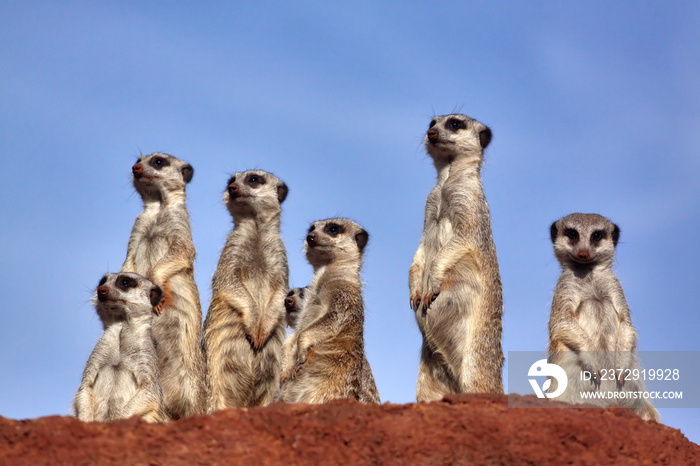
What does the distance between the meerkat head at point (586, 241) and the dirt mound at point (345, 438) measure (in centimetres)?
361

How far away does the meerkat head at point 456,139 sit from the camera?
10.6 metres

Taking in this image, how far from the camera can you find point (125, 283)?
9.55 m

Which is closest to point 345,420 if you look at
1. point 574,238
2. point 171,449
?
point 171,449

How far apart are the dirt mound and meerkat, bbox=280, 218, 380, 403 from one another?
2924mm

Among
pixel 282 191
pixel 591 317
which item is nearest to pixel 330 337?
pixel 591 317

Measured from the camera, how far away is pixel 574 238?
985 cm

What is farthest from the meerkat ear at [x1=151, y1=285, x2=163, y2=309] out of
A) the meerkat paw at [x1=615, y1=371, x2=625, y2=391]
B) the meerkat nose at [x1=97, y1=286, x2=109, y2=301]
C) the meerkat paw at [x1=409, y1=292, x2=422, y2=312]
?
the meerkat paw at [x1=615, y1=371, x2=625, y2=391]

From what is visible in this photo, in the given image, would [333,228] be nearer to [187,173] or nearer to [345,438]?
[187,173]

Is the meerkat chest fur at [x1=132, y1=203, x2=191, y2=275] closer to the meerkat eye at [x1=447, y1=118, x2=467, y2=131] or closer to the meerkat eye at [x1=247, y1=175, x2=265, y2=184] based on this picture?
the meerkat eye at [x1=247, y1=175, x2=265, y2=184]

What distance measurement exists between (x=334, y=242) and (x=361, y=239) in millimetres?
364

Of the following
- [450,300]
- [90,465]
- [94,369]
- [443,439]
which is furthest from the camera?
[450,300]

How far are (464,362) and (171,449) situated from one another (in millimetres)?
4461

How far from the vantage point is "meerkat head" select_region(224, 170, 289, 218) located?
1145 centimetres

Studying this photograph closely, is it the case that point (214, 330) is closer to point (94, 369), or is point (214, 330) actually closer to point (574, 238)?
point (94, 369)
